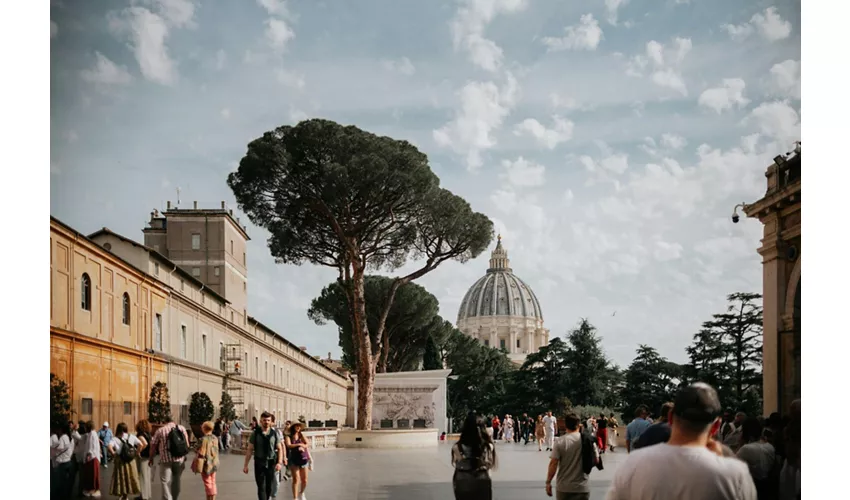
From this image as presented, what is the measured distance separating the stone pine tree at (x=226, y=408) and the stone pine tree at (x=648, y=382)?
811cm

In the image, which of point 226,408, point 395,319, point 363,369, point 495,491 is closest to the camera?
point 495,491

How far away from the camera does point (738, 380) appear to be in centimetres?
974

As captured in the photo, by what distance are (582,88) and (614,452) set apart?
13.4ft

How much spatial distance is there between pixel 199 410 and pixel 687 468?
10669 mm

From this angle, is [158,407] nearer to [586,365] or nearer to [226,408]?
[226,408]

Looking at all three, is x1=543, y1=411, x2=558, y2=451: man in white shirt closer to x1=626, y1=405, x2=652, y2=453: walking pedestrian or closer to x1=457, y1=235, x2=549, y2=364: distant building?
x1=457, y1=235, x2=549, y2=364: distant building

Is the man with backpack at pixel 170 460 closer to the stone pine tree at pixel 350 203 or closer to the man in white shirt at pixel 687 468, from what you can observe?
the stone pine tree at pixel 350 203

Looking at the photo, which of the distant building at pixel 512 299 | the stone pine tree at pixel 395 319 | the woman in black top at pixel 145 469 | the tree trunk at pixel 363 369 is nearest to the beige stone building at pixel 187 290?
the woman in black top at pixel 145 469

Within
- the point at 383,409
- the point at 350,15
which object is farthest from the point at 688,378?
the point at 383,409

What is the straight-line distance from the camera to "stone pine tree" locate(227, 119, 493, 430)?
12.5 meters

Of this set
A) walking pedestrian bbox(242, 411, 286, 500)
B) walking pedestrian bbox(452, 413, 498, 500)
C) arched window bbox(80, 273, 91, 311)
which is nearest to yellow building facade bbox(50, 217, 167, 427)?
arched window bbox(80, 273, 91, 311)

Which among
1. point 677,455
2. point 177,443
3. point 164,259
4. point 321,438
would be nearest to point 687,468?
point 677,455

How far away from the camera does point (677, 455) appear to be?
15.2ft
